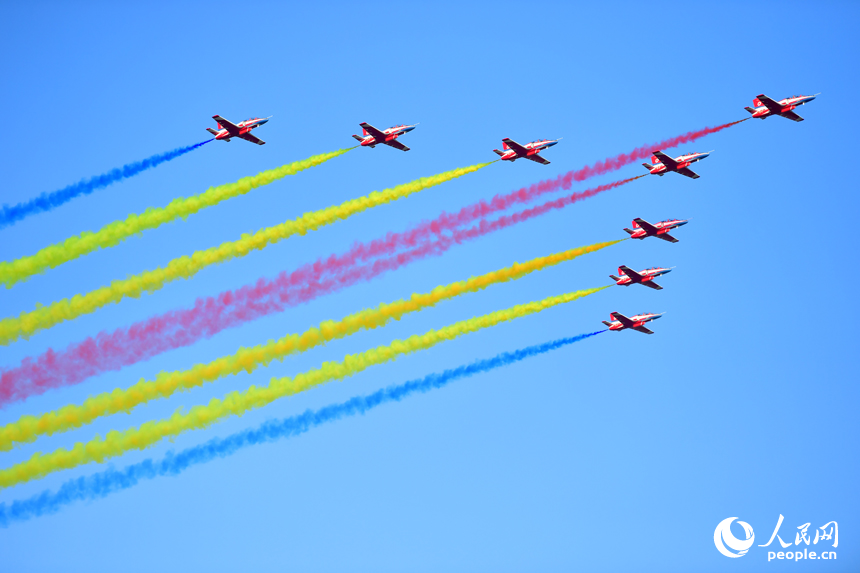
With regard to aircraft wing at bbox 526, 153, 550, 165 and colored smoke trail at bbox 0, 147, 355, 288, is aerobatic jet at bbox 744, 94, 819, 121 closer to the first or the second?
aircraft wing at bbox 526, 153, 550, 165

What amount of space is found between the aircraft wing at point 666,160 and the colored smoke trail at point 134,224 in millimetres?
17863

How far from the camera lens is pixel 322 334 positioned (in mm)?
57688

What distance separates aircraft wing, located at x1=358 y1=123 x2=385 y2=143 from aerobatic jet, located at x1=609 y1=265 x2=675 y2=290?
15794 millimetres

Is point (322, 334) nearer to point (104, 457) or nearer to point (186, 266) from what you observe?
point (186, 266)

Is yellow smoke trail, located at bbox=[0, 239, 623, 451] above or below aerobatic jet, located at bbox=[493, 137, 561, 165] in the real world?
below

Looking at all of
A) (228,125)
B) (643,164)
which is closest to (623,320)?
(643,164)

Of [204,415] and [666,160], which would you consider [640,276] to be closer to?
[666,160]

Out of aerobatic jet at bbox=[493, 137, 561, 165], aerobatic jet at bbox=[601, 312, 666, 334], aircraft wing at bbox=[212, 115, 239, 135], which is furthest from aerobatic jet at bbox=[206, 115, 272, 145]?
aerobatic jet at bbox=[601, 312, 666, 334]

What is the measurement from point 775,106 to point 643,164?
8.01 metres

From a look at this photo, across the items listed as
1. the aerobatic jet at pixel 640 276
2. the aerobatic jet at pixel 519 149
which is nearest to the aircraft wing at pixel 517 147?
the aerobatic jet at pixel 519 149

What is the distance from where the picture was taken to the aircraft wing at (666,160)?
68.8 meters

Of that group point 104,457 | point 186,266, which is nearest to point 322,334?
point 186,266

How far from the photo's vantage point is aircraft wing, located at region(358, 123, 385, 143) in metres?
67.5

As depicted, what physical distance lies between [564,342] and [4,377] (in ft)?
95.2
